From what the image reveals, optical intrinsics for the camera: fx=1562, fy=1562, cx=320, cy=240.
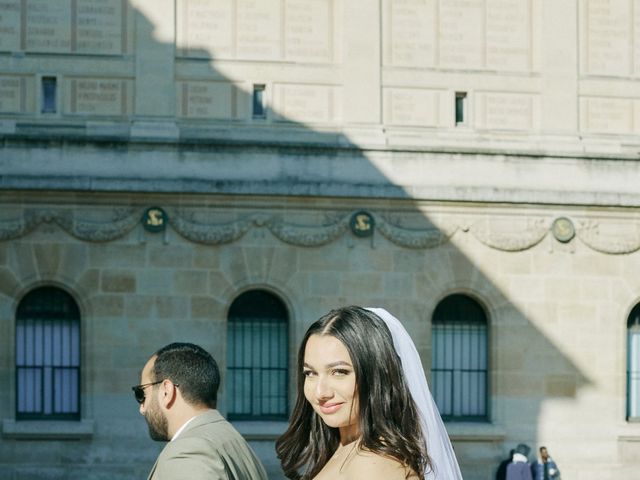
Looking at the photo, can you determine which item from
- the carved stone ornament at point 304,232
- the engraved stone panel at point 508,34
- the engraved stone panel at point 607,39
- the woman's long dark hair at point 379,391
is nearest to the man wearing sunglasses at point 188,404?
the woman's long dark hair at point 379,391

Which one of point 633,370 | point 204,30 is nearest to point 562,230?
point 633,370

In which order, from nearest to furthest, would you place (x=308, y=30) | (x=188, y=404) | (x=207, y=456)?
(x=207, y=456) → (x=188, y=404) → (x=308, y=30)

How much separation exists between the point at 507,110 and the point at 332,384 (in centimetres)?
2009

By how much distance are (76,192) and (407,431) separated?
18818mm

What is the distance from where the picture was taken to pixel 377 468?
5027 mm

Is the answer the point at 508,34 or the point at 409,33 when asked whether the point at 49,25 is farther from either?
the point at 508,34

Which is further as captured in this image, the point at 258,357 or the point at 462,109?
the point at 462,109

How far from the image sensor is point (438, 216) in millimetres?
24328

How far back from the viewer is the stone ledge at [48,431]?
23.2 m

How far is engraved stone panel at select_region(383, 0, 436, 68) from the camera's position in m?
24.7

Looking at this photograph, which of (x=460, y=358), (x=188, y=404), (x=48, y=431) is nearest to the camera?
(x=188, y=404)

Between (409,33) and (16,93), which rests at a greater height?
(409,33)

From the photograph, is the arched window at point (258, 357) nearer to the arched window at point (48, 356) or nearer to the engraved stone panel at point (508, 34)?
the arched window at point (48, 356)

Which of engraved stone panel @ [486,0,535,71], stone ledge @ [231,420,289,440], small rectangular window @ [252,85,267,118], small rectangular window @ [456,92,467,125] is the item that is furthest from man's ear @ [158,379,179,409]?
engraved stone panel @ [486,0,535,71]
